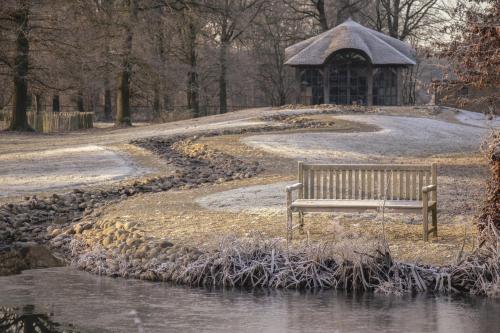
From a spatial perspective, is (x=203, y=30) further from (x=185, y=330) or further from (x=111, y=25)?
(x=185, y=330)

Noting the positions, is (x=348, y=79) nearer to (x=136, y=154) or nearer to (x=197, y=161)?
(x=136, y=154)

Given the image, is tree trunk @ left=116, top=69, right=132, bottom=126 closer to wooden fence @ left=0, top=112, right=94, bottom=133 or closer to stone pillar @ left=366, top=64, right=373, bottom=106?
wooden fence @ left=0, top=112, right=94, bottom=133

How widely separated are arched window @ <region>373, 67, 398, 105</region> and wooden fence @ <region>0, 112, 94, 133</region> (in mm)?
14142

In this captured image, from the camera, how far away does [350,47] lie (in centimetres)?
4259

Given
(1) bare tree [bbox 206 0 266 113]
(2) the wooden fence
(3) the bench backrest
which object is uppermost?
(1) bare tree [bbox 206 0 266 113]

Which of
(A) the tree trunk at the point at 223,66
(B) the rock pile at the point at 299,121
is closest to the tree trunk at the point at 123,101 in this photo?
(B) the rock pile at the point at 299,121

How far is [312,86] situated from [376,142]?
687 inches

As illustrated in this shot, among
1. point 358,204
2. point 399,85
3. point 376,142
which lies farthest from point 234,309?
point 399,85

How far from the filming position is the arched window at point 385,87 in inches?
1768

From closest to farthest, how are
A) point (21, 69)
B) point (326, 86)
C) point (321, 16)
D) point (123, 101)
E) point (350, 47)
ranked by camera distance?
point (21, 69), point (350, 47), point (326, 86), point (123, 101), point (321, 16)

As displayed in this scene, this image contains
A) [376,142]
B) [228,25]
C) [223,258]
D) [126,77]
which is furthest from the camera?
[228,25]

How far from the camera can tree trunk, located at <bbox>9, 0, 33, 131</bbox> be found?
37156 mm

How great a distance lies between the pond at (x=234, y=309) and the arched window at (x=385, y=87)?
115 ft

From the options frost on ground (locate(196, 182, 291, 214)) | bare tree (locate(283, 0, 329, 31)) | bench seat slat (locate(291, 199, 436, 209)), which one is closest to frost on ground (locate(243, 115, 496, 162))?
frost on ground (locate(196, 182, 291, 214))
